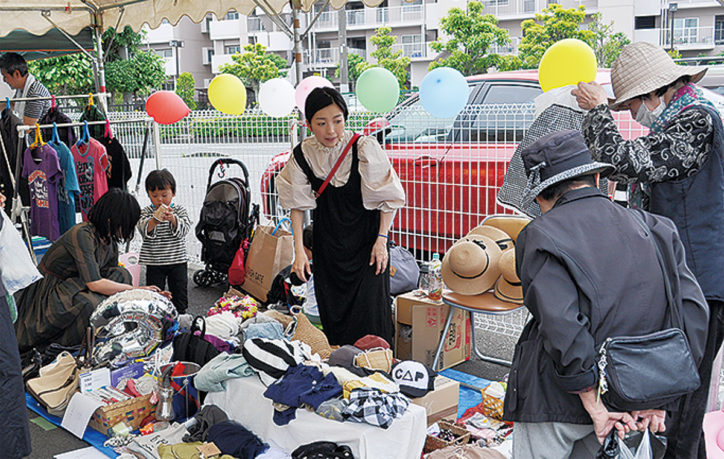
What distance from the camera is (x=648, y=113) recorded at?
8.23ft

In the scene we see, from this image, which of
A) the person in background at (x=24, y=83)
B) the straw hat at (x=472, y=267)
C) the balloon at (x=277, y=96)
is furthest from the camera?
the person in background at (x=24, y=83)

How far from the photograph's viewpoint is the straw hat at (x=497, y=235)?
4047mm

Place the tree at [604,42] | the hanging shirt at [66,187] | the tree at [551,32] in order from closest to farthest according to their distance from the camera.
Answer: the hanging shirt at [66,187] → the tree at [551,32] → the tree at [604,42]

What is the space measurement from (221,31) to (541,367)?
132 feet

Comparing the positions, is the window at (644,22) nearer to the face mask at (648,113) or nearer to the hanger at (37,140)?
the hanger at (37,140)

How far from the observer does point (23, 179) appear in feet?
Answer: 20.9

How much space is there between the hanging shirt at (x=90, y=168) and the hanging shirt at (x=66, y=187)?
0.10m

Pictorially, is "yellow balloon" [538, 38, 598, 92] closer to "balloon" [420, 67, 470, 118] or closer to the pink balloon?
"balloon" [420, 67, 470, 118]

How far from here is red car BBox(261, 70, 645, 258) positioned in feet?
15.7

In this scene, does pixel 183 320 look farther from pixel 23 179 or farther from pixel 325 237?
pixel 23 179

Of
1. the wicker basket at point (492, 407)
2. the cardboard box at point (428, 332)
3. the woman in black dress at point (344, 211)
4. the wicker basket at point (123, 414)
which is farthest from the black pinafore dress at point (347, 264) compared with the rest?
the wicker basket at point (123, 414)

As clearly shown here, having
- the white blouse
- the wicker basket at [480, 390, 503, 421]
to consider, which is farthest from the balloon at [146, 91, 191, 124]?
the wicker basket at [480, 390, 503, 421]

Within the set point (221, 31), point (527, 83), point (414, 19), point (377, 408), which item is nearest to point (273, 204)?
point (527, 83)

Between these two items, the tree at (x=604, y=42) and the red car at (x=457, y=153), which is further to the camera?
the tree at (x=604, y=42)
